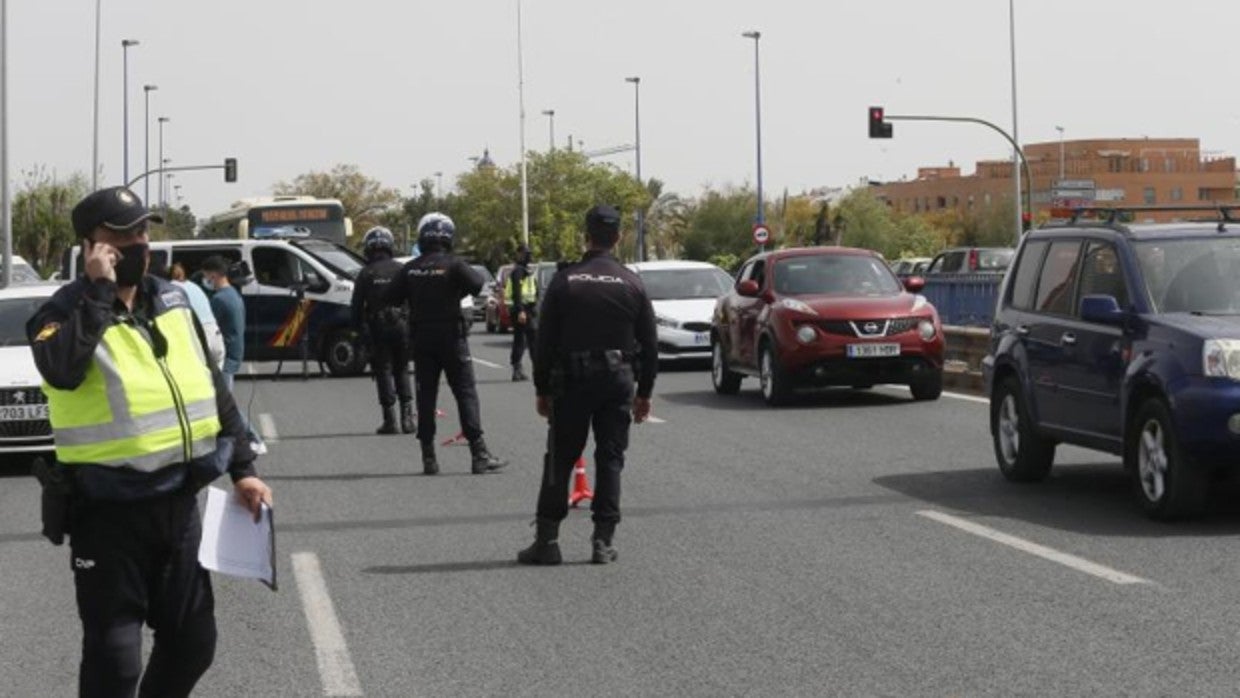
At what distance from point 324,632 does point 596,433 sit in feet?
6.68

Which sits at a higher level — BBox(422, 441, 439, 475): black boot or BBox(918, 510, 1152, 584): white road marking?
BBox(422, 441, 439, 475): black boot

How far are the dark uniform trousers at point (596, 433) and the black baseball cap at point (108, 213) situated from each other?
4792 millimetres

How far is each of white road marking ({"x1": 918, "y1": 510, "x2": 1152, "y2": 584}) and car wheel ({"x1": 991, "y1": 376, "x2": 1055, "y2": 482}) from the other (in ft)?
4.83

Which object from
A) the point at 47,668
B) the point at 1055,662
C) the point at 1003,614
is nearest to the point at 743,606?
the point at 1003,614

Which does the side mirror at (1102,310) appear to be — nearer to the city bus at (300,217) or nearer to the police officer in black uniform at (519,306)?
the police officer in black uniform at (519,306)

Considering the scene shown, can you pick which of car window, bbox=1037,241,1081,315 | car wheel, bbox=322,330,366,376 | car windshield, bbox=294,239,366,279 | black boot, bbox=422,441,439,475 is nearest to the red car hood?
black boot, bbox=422,441,439,475

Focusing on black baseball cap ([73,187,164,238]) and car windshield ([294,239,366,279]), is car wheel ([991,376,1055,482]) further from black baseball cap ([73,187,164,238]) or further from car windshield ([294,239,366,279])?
car windshield ([294,239,366,279])

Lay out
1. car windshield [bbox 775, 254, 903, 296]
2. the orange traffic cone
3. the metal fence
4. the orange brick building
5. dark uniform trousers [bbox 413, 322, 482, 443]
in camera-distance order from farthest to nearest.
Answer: the orange brick building → the metal fence → car windshield [bbox 775, 254, 903, 296] → dark uniform trousers [bbox 413, 322, 482, 443] → the orange traffic cone

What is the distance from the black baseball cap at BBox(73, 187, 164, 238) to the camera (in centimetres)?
521

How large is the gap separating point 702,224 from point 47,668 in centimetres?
10375

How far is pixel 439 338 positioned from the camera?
14539mm

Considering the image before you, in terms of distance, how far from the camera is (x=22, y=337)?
16.7 meters

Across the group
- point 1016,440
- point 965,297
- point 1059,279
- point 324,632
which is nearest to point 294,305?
point 965,297

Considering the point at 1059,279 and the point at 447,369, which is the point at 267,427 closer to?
the point at 447,369
